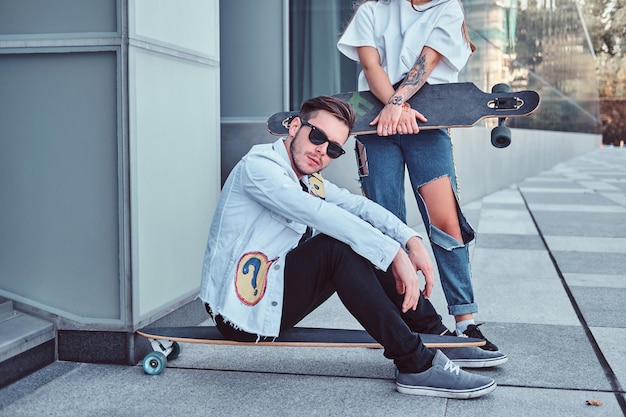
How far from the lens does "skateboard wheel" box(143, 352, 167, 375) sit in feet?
Answer: 10.6

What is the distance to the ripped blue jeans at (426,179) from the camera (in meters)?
3.51

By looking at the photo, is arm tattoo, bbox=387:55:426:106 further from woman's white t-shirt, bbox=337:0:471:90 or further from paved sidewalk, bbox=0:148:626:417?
paved sidewalk, bbox=0:148:626:417

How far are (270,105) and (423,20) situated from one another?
11.0 ft

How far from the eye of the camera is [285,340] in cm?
306

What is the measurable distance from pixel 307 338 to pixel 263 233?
1.52 feet

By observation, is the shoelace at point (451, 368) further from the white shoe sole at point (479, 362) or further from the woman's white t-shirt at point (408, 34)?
the woman's white t-shirt at point (408, 34)

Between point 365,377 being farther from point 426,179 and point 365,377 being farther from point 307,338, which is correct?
point 426,179

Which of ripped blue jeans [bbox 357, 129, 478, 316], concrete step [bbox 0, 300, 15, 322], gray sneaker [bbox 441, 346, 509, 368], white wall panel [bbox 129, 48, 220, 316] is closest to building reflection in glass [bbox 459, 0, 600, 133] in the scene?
white wall panel [bbox 129, 48, 220, 316]

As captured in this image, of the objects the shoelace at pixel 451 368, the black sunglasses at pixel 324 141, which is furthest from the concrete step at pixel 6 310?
the shoelace at pixel 451 368

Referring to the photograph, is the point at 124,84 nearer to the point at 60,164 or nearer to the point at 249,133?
the point at 60,164

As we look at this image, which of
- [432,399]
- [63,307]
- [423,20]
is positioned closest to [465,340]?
[432,399]

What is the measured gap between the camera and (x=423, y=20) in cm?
348

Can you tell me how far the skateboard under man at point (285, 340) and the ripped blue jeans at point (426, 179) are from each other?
34 centimetres

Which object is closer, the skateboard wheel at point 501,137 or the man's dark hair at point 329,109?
the man's dark hair at point 329,109
